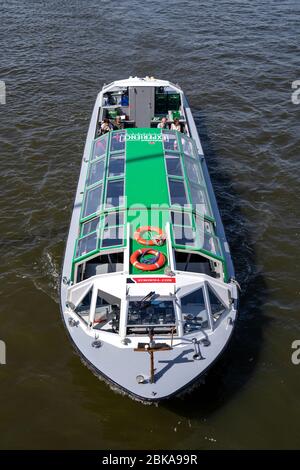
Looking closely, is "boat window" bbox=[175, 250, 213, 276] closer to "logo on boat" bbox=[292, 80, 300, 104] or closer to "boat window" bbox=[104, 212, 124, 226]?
"boat window" bbox=[104, 212, 124, 226]

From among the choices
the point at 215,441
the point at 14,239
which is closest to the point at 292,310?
the point at 215,441

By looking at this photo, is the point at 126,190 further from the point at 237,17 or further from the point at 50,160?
the point at 237,17

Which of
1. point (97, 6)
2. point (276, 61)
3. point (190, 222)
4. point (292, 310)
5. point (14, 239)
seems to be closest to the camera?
point (190, 222)

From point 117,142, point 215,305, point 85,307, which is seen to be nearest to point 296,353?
point 215,305

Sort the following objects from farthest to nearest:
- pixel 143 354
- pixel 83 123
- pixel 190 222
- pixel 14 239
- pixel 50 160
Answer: pixel 83 123 → pixel 50 160 → pixel 14 239 → pixel 190 222 → pixel 143 354

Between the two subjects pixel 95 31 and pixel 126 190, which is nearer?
pixel 126 190

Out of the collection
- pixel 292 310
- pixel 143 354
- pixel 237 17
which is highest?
pixel 237 17
